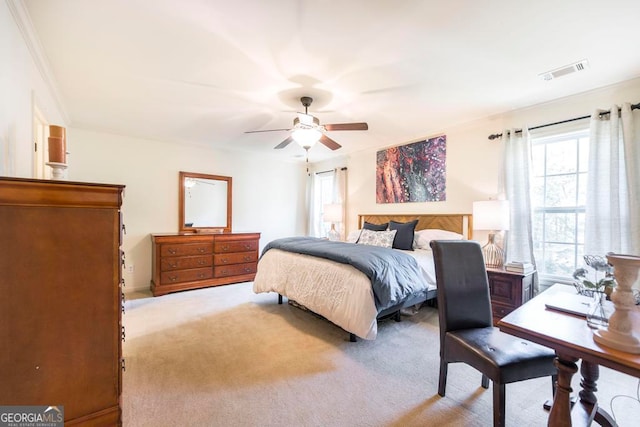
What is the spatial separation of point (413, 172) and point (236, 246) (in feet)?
10.8

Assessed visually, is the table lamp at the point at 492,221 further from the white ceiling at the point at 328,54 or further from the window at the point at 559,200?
the white ceiling at the point at 328,54

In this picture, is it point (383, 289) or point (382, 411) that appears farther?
point (383, 289)

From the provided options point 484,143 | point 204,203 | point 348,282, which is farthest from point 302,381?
point 204,203

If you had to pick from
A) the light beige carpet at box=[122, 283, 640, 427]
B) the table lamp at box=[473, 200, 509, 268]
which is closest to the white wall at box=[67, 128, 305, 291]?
the light beige carpet at box=[122, 283, 640, 427]

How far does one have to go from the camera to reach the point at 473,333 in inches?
68.7

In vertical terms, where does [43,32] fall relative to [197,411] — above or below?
above

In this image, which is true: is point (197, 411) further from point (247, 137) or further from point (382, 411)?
point (247, 137)

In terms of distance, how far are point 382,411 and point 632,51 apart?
10.7ft

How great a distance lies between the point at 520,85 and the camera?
2.64 metres

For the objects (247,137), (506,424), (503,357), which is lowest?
(506,424)

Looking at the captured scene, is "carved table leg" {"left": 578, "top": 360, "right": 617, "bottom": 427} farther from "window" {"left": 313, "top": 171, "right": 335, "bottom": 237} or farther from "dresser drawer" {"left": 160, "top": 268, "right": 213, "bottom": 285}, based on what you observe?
"window" {"left": 313, "top": 171, "right": 335, "bottom": 237}

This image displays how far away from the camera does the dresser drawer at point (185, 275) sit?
4.10 m

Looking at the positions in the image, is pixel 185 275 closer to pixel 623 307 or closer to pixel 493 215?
pixel 493 215

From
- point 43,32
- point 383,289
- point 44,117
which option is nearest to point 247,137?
point 44,117
